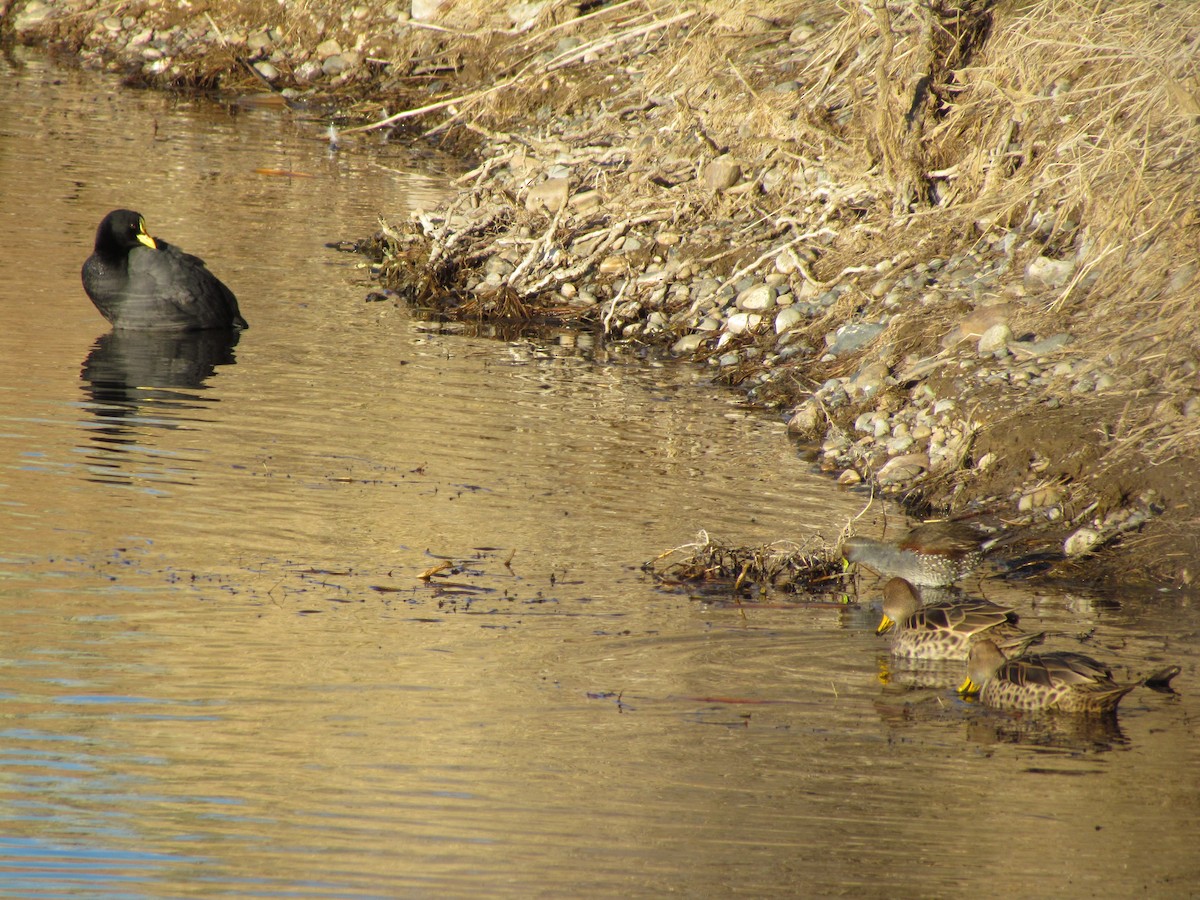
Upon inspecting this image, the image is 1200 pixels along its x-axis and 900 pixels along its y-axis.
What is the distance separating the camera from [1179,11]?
9.69 m

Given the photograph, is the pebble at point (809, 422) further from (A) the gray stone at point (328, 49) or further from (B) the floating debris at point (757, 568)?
(A) the gray stone at point (328, 49)

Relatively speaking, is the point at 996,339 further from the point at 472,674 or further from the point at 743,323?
the point at 472,674

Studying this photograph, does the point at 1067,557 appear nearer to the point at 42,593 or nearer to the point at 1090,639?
the point at 1090,639

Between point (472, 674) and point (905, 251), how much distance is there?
22.3ft

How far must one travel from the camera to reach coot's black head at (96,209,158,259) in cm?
1208

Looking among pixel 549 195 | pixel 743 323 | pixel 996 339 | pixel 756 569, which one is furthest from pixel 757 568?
pixel 549 195

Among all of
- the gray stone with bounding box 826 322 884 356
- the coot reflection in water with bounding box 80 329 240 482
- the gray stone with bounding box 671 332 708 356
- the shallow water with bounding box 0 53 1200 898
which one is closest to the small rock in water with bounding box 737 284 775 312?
the gray stone with bounding box 671 332 708 356

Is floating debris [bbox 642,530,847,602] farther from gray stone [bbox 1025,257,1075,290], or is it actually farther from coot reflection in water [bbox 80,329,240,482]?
gray stone [bbox 1025,257,1075,290]

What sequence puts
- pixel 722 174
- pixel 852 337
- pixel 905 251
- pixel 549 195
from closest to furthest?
pixel 852 337 → pixel 905 251 → pixel 722 174 → pixel 549 195

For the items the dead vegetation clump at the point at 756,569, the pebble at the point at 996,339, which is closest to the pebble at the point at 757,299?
the pebble at the point at 996,339

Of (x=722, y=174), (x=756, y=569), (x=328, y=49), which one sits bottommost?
(x=756, y=569)

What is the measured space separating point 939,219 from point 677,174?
272 cm

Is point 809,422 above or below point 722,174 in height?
below

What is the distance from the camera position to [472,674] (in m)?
6.54
